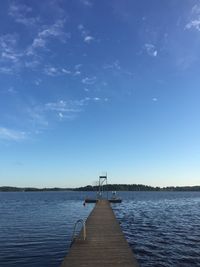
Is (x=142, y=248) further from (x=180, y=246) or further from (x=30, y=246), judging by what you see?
(x=30, y=246)

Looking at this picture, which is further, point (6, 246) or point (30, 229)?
point (30, 229)

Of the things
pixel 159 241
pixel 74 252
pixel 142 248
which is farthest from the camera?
pixel 159 241

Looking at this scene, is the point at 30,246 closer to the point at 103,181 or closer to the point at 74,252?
the point at 74,252

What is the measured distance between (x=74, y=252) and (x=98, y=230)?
7.96 metres

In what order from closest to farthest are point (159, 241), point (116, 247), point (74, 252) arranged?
point (74, 252)
point (116, 247)
point (159, 241)

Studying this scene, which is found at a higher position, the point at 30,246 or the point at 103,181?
the point at 103,181

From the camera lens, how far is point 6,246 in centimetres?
2667

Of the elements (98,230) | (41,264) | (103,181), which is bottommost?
(41,264)

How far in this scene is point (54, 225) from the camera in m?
38.9

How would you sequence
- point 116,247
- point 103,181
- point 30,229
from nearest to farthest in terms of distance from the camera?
point 116,247
point 30,229
point 103,181

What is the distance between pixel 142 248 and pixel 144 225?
44.3 ft

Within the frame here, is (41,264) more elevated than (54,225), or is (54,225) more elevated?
(54,225)

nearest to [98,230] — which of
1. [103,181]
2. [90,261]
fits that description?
[90,261]

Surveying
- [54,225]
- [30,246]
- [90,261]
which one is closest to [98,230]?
[30,246]
